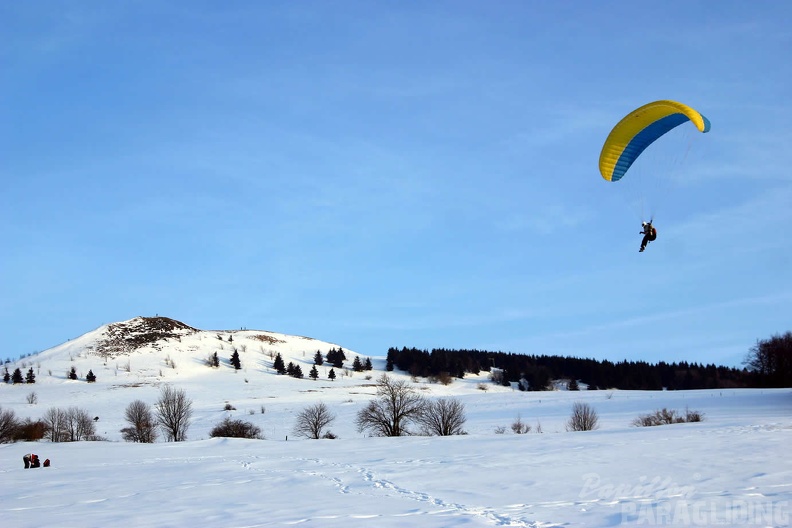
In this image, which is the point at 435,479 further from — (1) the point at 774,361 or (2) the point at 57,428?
(1) the point at 774,361

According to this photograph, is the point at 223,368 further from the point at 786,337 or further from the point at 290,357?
the point at 786,337

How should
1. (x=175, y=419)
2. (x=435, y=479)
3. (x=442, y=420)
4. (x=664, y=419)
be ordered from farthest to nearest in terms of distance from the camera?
(x=175, y=419) → (x=442, y=420) → (x=664, y=419) → (x=435, y=479)

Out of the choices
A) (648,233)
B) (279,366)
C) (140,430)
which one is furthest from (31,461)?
(279,366)

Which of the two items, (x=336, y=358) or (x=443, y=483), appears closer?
(x=443, y=483)

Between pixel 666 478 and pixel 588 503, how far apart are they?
4.39 metres

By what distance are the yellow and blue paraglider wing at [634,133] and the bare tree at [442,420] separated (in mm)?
27129

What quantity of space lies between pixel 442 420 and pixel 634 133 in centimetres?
2919

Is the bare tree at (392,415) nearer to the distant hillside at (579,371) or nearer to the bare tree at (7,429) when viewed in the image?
the bare tree at (7,429)

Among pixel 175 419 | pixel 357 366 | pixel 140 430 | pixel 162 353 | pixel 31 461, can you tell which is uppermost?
pixel 162 353

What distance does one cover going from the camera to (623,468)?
20250 millimetres

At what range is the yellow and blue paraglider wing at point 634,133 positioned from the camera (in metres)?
23.8

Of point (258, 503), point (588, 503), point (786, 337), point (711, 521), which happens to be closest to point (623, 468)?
point (588, 503)

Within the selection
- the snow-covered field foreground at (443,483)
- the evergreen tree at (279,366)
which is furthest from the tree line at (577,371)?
the snow-covered field foreground at (443,483)

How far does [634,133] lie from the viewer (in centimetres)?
2514
